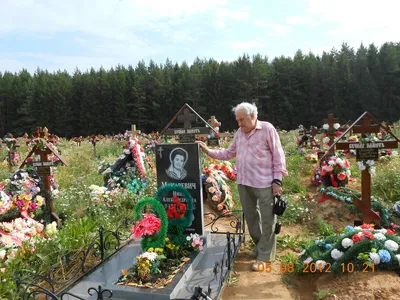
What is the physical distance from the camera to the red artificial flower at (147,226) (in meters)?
3.68

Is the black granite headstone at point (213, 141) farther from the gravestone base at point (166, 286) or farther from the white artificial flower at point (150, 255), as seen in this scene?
the white artificial flower at point (150, 255)

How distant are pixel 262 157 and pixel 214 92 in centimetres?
3769


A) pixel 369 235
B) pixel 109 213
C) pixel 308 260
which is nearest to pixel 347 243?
pixel 369 235

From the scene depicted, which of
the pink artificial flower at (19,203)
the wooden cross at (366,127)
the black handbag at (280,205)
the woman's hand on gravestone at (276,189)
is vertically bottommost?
the pink artificial flower at (19,203)

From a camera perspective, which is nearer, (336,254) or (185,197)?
(336,254)

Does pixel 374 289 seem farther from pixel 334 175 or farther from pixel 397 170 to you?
pixel 397 170

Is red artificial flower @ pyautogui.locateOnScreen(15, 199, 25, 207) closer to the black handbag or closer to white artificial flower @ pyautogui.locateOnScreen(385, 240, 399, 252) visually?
the black handbag

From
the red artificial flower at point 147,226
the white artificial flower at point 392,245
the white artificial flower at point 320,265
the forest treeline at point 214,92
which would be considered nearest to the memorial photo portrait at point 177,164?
the red artificial flower at point 147,226

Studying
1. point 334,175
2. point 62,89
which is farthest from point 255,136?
point 62,89

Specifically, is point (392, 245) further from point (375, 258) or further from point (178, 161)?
point (178, 161)

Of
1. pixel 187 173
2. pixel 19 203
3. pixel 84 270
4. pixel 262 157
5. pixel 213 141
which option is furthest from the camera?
pixel 213 141

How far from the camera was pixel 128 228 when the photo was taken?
211 inches

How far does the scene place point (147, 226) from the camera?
3.69m
